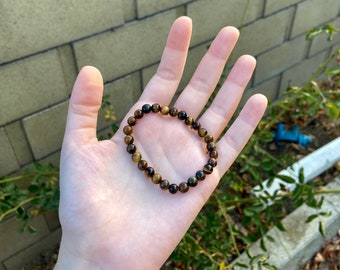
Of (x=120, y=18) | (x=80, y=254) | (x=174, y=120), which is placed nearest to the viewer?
(x=80, y=254)

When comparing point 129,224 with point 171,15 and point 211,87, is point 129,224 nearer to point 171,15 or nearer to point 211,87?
point 211,87

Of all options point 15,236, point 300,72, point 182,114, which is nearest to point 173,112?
point 182,114

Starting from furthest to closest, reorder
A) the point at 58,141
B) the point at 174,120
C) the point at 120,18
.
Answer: the point at 58,141 < the point at 120,18 < the point at 174,120

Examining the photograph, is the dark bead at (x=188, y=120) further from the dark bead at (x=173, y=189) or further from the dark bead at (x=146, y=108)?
the dark bead at (x=173, y=189)

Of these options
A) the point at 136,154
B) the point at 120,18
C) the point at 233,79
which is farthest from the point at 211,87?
the point at 120,18

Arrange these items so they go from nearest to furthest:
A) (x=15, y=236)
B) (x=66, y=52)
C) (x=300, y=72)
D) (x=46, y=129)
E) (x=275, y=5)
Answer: (x=66, y=52) < (x=46, y=129) < (x=15, y=236) < (x=275, y=5) < (x=300, y=72)

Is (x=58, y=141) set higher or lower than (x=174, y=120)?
lower

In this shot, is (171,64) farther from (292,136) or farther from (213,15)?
(292,136)
